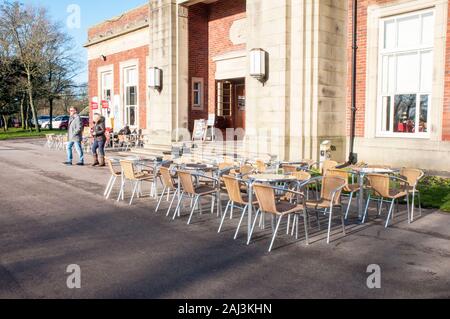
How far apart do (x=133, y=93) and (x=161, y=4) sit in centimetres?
662

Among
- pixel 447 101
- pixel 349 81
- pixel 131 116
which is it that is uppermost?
pixel 349 81

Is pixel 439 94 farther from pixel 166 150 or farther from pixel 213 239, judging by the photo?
pixel 166 150

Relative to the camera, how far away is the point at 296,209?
5.95 metres

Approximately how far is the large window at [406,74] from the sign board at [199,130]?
22.8 feet

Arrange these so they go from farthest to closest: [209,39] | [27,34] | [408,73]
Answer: [27,34], [209,39], [408,73]

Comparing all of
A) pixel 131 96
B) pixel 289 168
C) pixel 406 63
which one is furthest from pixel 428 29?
pixel 131 96

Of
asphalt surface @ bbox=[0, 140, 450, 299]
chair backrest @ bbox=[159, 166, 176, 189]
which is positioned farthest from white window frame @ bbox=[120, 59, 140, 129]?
chair backrest @ bbox=[159, 166, 176, 189]

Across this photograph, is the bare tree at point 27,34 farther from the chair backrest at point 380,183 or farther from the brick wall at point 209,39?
the chair backrest at point 380,183

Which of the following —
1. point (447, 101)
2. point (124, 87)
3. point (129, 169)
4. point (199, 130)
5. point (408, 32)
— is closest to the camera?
point (129, 169)

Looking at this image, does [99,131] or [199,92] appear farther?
[199,92]

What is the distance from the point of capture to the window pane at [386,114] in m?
12.1

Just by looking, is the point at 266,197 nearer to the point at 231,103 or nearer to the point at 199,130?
the point at 199,130

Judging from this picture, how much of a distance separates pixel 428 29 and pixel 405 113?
205cm

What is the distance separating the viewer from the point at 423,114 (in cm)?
1130
